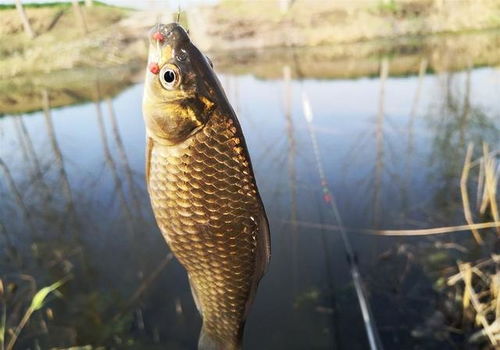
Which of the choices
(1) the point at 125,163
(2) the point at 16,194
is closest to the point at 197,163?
(1) the point at 125,163

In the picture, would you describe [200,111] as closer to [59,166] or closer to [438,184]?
[438,184]

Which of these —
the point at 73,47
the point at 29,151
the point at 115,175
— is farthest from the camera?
the point at 73,47

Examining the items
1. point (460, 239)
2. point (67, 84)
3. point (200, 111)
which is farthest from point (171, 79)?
point (67, 84)

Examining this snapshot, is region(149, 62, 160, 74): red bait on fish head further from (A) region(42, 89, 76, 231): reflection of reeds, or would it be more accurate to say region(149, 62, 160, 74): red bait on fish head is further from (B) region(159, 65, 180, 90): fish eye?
(A) region(42, 89, 76, 231): reflection of reeds

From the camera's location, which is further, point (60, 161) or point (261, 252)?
point (60, 161)

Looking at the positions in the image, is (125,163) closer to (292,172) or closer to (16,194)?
(16,194)

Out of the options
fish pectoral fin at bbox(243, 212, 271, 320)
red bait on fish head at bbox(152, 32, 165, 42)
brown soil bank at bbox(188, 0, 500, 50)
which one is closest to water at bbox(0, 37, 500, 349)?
fish pectoral fin at bbox(243, 212, 271, 320)

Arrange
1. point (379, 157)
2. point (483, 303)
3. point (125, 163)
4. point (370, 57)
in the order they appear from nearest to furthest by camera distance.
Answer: point (483, 303) < point (379, 157) < point (125, 163) < point (370, 57)

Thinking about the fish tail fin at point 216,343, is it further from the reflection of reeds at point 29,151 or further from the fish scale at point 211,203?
the reflection of reeds at point 29,151
